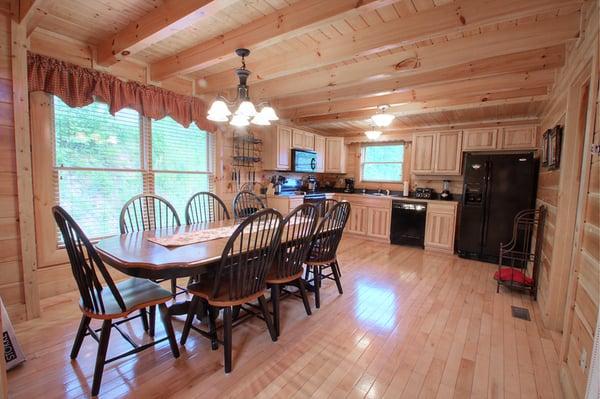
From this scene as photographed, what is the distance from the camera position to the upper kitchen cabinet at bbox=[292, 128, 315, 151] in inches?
201

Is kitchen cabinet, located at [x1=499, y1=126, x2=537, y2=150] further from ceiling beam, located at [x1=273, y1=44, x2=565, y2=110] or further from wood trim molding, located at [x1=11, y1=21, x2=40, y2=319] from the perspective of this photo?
wood trim molding, located at [x1=11, y1=21, x2=40, y2=319]

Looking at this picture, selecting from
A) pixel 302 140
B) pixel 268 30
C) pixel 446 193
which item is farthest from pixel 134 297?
pixel 446 193

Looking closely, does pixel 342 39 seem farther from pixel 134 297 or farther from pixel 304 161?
pixel 304 161

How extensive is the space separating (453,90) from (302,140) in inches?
105

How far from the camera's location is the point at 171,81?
3486 mm

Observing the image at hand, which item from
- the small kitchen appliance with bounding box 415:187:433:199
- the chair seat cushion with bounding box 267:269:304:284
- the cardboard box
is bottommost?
the cardboard box

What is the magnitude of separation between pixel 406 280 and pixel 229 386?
2.50m

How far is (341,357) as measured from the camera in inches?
76.1

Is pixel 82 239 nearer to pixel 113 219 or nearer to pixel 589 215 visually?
pixel 113 219

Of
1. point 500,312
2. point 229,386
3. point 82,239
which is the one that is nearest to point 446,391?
point 229,386

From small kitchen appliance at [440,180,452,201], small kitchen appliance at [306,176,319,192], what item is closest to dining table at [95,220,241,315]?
small kitchen appliance at [306,176,319,192]

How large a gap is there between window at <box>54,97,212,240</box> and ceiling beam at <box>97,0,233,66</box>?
0.63 meters

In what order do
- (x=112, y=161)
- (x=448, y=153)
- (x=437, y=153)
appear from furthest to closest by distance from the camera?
(x=437, y=153) < (x=448, y=153) < (x=112, y=161)

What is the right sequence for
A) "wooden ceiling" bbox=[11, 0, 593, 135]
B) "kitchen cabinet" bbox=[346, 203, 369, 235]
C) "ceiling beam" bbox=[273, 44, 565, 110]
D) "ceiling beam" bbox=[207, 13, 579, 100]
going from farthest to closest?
"kitchen cabinet" bbox=[346, 203, 369, 235] → "ceiling beam" bbox=[273, 44, 565, 110] → "ceiling beam" bbox=[207, 13, 579, 100] → "wooden ceiling" bbox=[11, 0, 593, 135]
